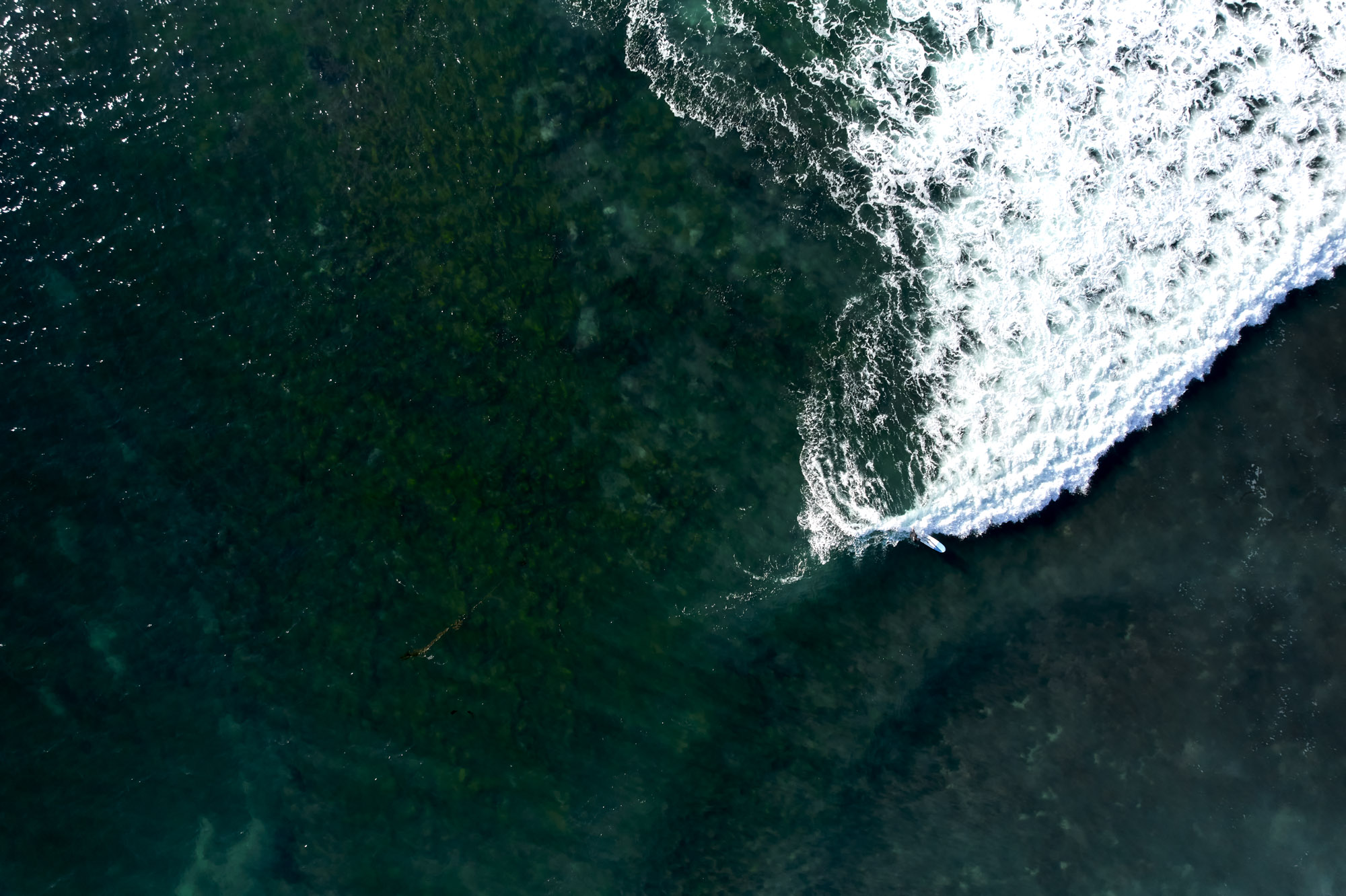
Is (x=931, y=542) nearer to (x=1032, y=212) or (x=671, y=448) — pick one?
(x=671, y=448)

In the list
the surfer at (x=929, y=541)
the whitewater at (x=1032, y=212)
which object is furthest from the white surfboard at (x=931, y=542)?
the whitewater at (x=1032, y=212)

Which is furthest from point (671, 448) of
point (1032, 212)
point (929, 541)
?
point (1032, 212)

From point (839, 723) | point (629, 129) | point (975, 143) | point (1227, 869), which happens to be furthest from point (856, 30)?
point (1227, 869)

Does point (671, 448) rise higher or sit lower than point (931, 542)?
higher

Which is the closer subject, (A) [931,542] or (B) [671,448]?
(A) [931,542]

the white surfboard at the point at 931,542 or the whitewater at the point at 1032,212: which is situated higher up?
the whitewater at the point at 1032,212

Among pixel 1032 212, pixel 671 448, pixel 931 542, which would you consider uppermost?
pixel 1032 212

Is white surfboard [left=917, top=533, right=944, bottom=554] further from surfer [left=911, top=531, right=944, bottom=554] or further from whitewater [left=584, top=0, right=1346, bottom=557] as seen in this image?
whitewater [left=584, top=0, right=1346, bottom=557]

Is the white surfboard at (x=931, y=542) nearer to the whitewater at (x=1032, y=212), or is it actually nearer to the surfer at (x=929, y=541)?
the surfer at (x=929, y=541)
